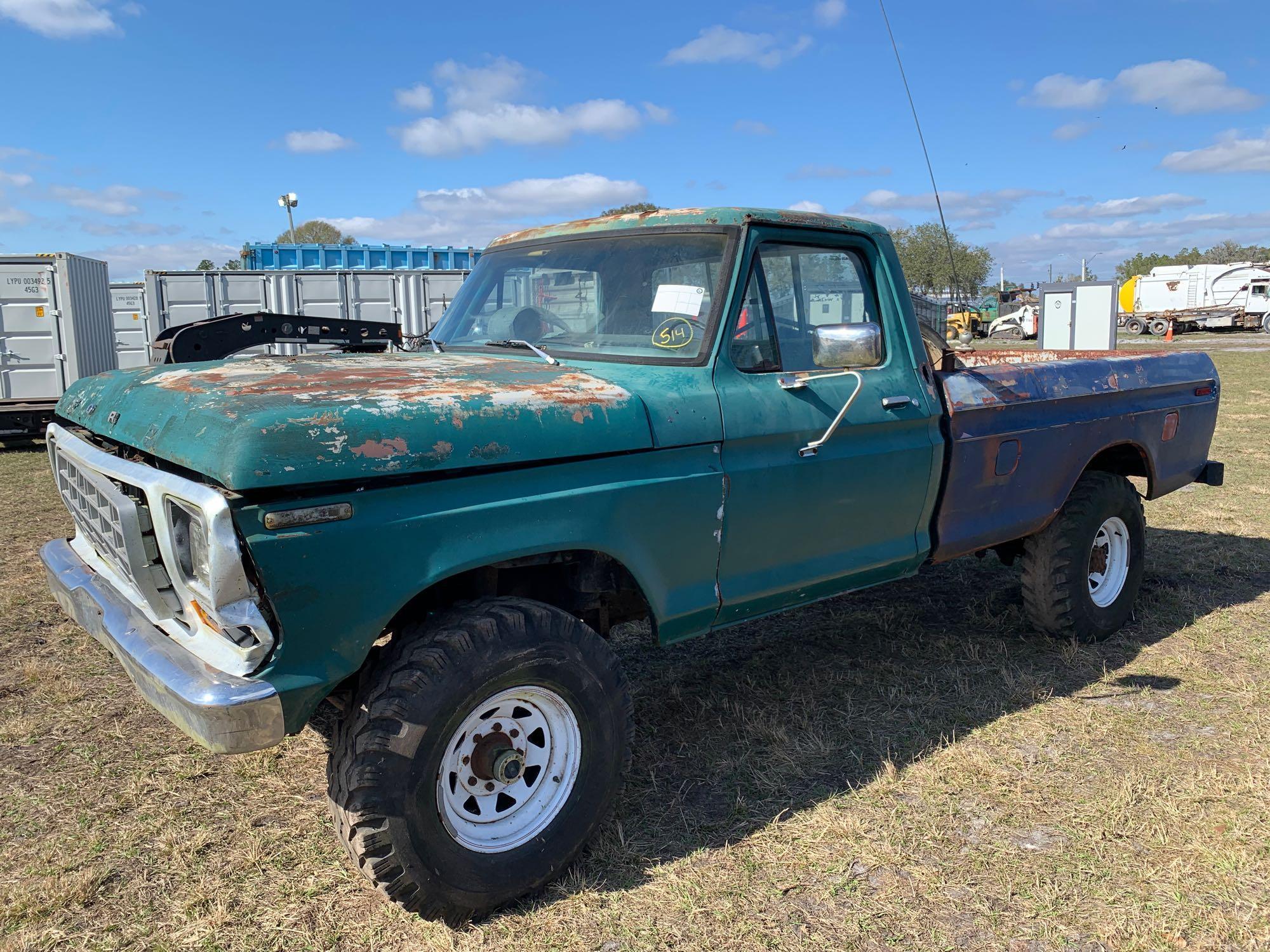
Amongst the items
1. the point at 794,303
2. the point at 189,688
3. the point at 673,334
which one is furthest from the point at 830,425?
the point at 189,688

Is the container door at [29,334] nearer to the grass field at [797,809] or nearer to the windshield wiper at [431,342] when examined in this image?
the grass field at [797,809]

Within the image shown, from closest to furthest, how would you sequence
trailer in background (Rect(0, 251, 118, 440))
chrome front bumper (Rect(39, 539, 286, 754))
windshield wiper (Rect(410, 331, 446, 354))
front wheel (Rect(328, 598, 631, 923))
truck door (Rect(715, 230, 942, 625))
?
chrome front bumper (Rect(39, 539, 286, 754)), front wheel (Rect(328, 598, 631, 923)), truck door (Rect(715, 230, 942, 625)), windshield wiper (Rect(410, 331, 446, 354)), trailer in background (Rect(0, 251, 118, 440))

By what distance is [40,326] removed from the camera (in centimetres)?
1240

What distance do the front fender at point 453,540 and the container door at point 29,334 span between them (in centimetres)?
1245

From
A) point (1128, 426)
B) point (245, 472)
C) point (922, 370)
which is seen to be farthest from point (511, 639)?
point (1128, 426)

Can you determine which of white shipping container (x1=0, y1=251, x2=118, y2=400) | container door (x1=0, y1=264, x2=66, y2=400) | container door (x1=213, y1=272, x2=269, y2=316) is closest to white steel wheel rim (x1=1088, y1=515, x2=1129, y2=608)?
white shipping container (x1=0, y1=251, x2=118, y2=400)

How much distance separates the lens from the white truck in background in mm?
37625

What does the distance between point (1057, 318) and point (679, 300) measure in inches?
469

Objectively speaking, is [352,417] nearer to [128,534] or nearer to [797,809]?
[128,534]

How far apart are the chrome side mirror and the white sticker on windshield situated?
1.41ft

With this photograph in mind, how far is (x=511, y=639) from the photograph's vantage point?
2.57 m

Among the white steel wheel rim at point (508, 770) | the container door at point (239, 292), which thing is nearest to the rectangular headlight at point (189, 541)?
the white steel wheel rim at point (508, 770)

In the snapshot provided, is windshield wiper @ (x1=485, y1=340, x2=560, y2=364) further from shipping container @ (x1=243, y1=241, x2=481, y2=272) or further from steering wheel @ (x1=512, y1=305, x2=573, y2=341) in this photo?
shipping container @ (x1=243, y1=241, x2=481, y2=272)

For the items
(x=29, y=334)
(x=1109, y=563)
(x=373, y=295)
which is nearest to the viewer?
(x=1109, y=563)
